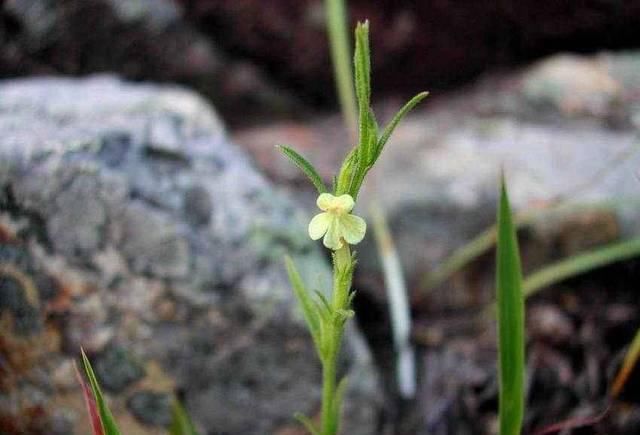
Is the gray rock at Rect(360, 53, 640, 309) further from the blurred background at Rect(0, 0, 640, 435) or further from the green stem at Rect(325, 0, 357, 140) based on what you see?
the green stem at Rect(325, 0, 357, 140)

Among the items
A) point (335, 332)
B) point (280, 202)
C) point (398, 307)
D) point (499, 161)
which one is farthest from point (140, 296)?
point (499, 161)

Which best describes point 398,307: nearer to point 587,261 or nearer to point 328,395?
point 587,261

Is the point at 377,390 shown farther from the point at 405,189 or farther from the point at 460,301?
the point at 405,189

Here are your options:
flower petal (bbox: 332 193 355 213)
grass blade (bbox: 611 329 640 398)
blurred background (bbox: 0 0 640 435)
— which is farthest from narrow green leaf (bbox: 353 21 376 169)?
grass blade (bbox: 611 329 640 398)

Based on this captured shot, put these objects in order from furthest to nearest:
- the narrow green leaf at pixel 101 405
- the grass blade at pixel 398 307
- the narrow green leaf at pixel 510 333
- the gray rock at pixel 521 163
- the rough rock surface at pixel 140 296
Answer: the gray rock at pixel 521 163
the grass blade at pixel 398 307
the rough rock surface at pixel 140 296
the narrow green leaf at pixel 510 333
the narrow green leaf at pixel 101 405

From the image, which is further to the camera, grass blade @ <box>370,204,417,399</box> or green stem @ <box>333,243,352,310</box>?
grass blade @ <box>370,204,417,399</box>

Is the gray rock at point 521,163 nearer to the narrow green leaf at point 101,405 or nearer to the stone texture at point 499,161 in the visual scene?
the stone texture at point 499,161

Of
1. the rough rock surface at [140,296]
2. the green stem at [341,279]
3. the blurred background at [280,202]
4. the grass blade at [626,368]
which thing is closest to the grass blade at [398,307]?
the blurred background at [280,202]
